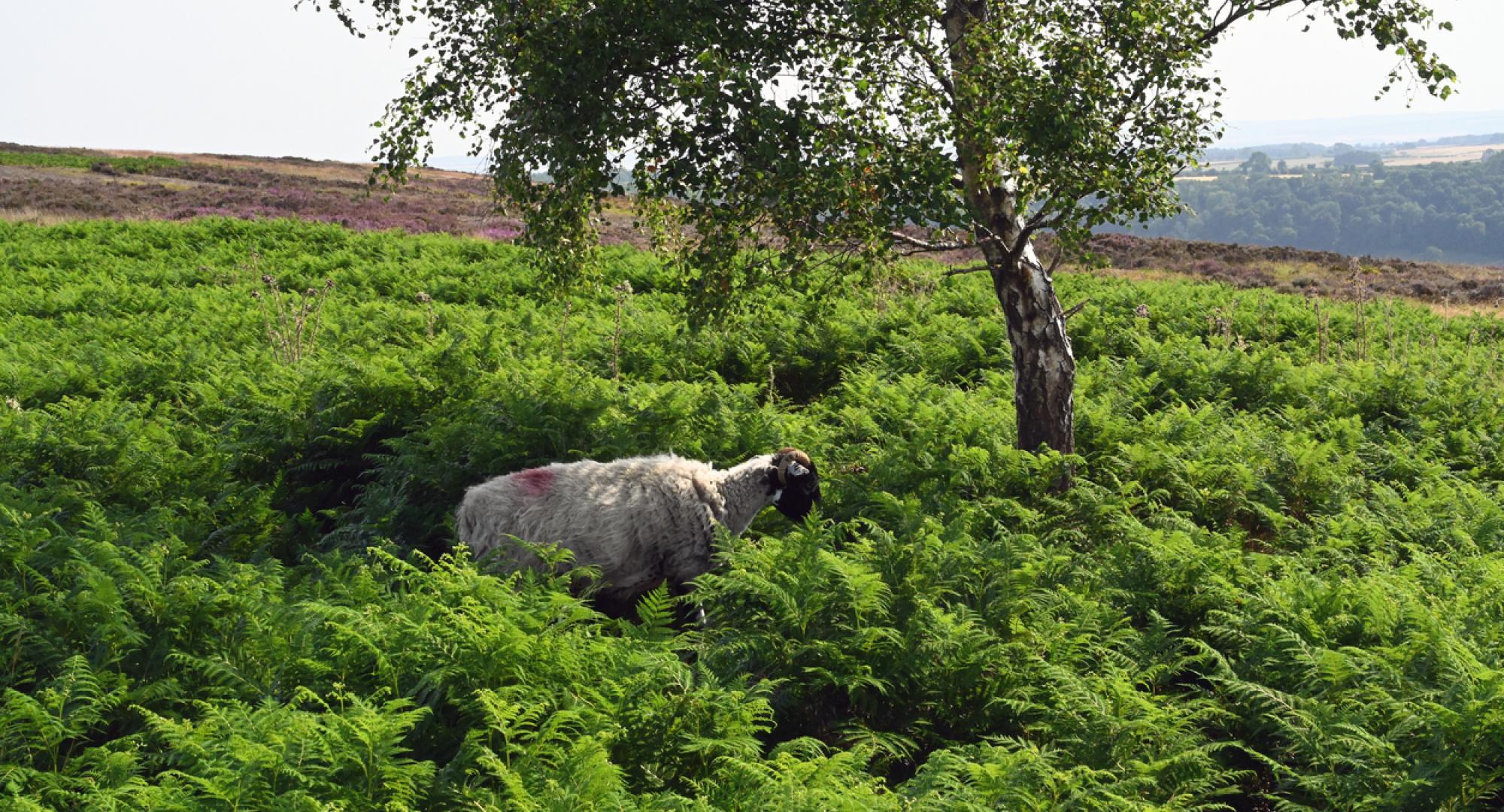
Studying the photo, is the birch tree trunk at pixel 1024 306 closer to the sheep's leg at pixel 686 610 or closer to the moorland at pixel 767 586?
the moorland at pixel 767 586

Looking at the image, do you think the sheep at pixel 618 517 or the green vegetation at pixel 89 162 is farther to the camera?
the green vegetation at pixel 89 162

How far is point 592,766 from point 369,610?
7.29 feet

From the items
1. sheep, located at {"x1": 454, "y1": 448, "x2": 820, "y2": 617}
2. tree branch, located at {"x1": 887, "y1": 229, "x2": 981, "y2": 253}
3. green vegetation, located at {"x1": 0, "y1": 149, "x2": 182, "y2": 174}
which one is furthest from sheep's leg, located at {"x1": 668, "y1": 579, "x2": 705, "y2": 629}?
green vegetation, located at {"x1": 0, "y1": 149, "x2": 182, "y2": 174}

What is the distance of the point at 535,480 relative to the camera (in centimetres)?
855

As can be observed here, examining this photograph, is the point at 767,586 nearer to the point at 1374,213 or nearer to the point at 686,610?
the point at 686,610

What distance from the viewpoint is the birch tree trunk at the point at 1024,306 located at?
10.9 m

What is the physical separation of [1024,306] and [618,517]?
5156 millimetres

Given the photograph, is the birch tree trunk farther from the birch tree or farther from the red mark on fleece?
the red mark on fleece

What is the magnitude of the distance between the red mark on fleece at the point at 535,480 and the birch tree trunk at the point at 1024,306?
5.08m

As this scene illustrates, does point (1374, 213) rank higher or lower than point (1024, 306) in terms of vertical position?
lower

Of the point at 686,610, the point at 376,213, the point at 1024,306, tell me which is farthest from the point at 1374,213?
the point at 686,610

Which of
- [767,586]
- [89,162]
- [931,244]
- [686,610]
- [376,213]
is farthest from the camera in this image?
[89,162]

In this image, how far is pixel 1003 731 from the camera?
6.56 meters

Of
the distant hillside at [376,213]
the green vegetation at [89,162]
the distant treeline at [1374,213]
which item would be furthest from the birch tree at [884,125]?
the distant treeline at [1374,213]
